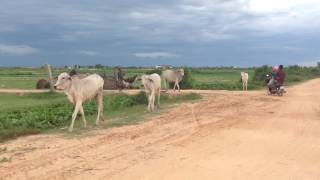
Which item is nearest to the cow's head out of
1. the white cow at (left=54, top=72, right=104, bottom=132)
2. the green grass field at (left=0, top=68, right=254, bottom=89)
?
the white cow at (left=54, top=72, right=104, bottom=132)

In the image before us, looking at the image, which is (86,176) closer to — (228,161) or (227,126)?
(228,161)

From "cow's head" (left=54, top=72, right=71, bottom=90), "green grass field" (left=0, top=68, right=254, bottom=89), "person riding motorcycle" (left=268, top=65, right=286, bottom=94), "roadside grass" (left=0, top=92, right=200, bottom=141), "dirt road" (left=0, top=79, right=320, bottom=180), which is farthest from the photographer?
"green grass field" (left=0, top=68, right=254, bottom=89)

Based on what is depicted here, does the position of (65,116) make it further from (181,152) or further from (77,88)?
(181,152)

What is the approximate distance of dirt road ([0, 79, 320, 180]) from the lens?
986cm

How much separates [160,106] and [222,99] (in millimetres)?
4964

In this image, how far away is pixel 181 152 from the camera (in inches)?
474

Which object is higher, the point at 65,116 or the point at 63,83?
the point at 63,83

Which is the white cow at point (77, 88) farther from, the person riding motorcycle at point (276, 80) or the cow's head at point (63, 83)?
the person riding motorcycle at point (276, 80)

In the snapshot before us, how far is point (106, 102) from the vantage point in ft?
80.6

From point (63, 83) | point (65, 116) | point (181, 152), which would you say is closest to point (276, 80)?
point (65, 116)

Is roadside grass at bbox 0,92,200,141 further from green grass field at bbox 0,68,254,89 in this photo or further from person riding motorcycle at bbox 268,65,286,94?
green grass field at bbox 0,68,254,89

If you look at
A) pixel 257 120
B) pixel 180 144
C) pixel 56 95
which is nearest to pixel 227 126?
pixel 257 120

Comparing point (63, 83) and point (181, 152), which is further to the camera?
point (63, 83)

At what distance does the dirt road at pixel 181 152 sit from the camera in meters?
9.86
